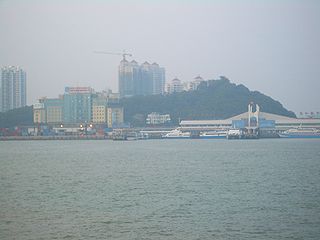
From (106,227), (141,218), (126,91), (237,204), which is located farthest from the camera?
(126,91)

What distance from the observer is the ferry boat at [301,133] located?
54.2 m

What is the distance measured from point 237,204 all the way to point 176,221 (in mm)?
2066

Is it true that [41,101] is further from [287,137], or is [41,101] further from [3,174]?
[3,174]

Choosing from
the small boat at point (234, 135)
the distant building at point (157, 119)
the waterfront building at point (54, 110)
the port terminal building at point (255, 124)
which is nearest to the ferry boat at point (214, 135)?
the port terminal building at point (255, 124)

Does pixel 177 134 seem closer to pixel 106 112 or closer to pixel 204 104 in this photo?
pixel 106 112

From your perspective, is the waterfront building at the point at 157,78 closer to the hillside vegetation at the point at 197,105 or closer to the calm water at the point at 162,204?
the hillside vegetation at the point at 197,105

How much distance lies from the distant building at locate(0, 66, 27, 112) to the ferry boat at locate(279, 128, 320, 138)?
3733cm

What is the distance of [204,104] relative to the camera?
248ft

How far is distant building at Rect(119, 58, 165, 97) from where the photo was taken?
93438mm

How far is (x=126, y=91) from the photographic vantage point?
93.4 m

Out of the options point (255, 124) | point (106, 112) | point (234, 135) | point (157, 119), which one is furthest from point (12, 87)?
point (234, 135)

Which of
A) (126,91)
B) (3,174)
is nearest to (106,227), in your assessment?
(3,174)

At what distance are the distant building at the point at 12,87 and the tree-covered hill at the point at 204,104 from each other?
14.1 metres

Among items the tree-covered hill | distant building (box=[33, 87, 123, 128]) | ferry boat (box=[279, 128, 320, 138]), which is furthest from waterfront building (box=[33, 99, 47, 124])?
ferry boat (box=[279, 128, 320, 138])
